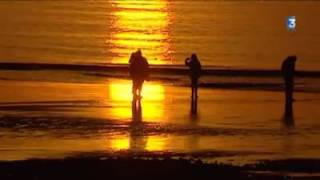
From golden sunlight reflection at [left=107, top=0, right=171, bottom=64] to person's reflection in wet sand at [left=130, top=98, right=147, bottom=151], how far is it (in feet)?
134

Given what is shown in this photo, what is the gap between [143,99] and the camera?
31.3 m

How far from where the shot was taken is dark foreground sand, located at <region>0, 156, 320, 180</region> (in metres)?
15.8

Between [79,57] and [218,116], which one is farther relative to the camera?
[79,57]

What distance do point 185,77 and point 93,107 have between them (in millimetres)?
19945

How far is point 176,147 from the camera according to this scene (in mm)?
19750

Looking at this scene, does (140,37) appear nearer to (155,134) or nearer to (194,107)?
(194,107)

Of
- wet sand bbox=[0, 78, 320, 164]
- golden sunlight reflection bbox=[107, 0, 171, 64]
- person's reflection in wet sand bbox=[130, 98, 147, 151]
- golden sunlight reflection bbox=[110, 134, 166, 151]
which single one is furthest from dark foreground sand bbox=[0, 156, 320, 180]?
golden sunlight reflection bbox=[107, 0, 171, 64]

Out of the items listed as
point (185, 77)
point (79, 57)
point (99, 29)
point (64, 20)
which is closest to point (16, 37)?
point (99, 29)

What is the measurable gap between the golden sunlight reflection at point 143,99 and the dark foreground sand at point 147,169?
7936 mm

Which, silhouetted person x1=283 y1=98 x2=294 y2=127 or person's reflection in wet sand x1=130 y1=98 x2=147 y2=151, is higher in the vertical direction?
person's reflection in wet sand x1=130 y1=98 x2=147 y2=151

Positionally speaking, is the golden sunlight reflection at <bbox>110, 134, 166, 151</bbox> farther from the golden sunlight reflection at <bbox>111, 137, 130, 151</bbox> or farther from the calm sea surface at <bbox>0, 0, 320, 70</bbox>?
the calm sea surface at <bbox>0, 0, 320, 70</bbox>

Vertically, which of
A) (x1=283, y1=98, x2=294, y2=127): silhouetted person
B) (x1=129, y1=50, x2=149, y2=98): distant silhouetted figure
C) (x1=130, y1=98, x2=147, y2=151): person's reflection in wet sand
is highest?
(x1=129, y1=50, x2=149, y2=98): distant silhouetted figure

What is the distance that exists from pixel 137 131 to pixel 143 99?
30.2 feet

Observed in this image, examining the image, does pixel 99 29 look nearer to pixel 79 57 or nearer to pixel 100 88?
pixel 79 57
